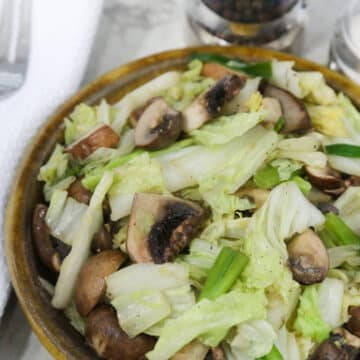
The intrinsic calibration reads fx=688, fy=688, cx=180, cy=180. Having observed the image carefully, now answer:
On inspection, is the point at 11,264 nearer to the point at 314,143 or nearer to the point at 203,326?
the point at 203,326

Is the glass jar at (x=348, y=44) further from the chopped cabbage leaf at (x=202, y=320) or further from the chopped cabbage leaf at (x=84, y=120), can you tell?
the chopped cabbage leaf at (x=202, y=320)

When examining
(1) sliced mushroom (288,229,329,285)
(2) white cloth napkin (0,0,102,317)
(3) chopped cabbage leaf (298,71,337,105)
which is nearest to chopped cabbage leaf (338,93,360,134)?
(3) chopped cabbage leaf (298,71,337,105)

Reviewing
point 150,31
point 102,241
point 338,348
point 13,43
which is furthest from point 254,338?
point 150,31

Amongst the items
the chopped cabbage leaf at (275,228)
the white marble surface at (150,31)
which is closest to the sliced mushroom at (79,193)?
the chopped cabbage leaf at (275,228)

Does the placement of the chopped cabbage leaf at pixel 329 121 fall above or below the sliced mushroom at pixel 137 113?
above

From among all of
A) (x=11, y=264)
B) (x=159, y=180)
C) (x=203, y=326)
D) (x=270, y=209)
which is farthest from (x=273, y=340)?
(x=11, y=264)

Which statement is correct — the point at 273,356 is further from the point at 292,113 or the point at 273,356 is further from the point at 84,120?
the point at 84,120

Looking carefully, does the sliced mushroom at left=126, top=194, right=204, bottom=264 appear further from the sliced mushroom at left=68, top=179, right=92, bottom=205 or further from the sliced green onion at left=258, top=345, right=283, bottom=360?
the sliced green onion at left=258, top=345, right=283, bottom=360
